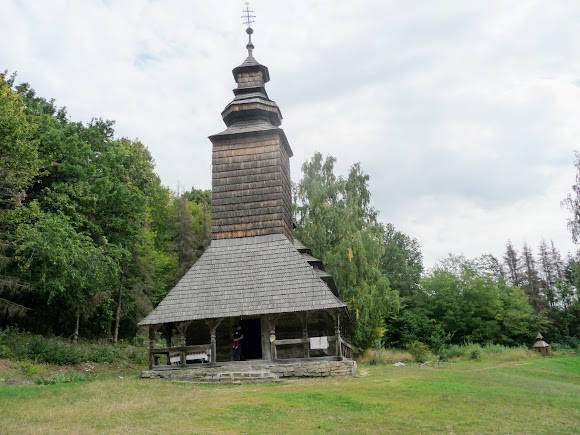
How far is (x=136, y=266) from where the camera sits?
95.5 feet

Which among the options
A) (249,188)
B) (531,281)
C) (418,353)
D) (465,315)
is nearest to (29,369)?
(249,188)

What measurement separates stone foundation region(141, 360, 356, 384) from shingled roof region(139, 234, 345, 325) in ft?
5.12

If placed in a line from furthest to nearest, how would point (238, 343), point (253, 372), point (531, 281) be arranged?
point (531, 281), point (238, 343), point (253, 372)

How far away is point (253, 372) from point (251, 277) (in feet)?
11.6

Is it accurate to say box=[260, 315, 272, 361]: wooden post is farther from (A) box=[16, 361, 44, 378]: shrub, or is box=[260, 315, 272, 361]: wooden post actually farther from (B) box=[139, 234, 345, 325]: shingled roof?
(A) box=[16, 361, 44, 378]: shrub

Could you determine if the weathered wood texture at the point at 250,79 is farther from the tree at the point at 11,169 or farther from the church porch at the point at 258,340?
the church porch at the point at 258,340

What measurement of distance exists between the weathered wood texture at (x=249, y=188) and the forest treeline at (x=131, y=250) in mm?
5515

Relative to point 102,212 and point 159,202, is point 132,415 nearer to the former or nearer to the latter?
point 102,212

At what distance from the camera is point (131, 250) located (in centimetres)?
2698

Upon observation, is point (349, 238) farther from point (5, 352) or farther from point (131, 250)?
point (5, 352)

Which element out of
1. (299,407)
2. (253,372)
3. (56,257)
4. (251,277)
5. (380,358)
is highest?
(56,257)

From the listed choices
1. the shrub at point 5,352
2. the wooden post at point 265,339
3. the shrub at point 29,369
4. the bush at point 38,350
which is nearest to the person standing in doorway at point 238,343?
the wooden post at point 265,339

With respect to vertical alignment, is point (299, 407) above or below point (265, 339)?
below

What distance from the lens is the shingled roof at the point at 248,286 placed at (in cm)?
1575
